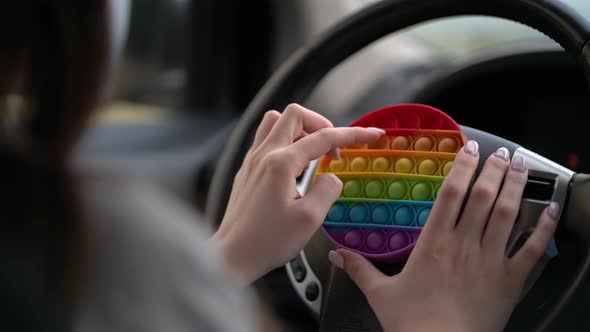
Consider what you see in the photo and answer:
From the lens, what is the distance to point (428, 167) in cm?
70

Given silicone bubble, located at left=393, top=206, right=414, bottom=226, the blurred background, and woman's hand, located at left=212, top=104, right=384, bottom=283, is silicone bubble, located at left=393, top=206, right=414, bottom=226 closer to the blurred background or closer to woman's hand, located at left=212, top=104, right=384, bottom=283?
woman's hand, located at left=212, top=104, right=384, bottom=283

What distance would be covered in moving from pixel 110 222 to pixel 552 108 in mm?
903

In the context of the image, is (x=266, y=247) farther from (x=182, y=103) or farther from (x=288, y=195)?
(x=182, y=103)

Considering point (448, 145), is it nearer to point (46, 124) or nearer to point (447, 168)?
point (447, 168)

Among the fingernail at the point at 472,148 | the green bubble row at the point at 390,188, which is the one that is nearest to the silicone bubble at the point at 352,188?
the green bubble row at the point at 390,188

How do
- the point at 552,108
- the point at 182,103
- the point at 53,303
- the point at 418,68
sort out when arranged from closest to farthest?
the point at 53,303 → the point at 552,108 → the point at 418,68 → the point at 182,103

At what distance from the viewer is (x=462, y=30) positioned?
6.57 ft

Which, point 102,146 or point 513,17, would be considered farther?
point 102,146

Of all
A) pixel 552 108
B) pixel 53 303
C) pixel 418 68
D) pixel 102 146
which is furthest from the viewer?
pixel 102 146

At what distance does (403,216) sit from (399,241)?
0.02 m

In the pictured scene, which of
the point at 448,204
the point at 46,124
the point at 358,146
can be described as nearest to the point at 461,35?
the point at 358,146

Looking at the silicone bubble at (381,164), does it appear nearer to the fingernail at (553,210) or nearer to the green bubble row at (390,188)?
the green bubble row at (390,188)

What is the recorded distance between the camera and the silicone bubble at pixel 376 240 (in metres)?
0.70

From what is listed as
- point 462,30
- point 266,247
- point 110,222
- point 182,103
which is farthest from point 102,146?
point 110,222
